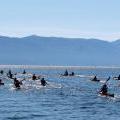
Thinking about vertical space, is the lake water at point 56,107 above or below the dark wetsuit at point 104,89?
below

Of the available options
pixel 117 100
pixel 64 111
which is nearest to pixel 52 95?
pixel 117 100

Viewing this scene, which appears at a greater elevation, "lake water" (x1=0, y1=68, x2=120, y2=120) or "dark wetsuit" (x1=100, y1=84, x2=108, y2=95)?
"dark wetsuit" (x1=100, y1=84, x2=108, y2=95)

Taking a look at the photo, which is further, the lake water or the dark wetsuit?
the dark wetsuit

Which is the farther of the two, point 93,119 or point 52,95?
point 52,95

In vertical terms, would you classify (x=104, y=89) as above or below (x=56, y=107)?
above

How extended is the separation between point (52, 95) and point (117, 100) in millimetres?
12152

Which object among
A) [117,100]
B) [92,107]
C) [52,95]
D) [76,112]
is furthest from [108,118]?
[52,95]

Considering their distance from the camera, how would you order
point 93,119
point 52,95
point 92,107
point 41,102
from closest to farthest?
point 93,119 → point 92,107 → point 41,102 → point 52,95

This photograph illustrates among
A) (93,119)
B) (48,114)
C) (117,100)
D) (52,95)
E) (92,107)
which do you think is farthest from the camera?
(52,95)

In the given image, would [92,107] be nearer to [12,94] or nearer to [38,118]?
[38,118]

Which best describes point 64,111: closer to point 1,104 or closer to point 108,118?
point 108,118

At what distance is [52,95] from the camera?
83438 millimetres

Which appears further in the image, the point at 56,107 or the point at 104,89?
the point at 104,89

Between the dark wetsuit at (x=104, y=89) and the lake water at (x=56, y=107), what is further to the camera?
the dark wetsuit at (x=104, y=89)
